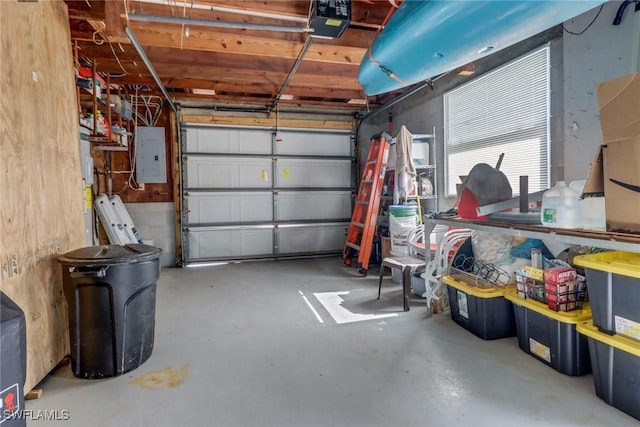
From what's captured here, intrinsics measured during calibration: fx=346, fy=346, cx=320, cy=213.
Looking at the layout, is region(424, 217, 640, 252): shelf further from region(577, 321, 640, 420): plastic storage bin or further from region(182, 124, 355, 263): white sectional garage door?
region(182, 124, 355, 263): white sectional garage door

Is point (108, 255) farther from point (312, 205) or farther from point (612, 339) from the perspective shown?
point (312, 205)

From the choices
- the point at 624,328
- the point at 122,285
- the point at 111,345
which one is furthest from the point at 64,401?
the point at 624,328

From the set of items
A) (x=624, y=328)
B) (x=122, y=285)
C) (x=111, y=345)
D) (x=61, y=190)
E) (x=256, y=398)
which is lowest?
(x=256, y=398)

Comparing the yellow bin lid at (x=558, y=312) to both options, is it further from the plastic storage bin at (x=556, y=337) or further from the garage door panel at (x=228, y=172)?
the garage door panel at (x=228, y=172)

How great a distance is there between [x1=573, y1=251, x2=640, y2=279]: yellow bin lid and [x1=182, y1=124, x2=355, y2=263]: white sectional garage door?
472 centimetres

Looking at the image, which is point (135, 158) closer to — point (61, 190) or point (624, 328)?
point (61, 190)

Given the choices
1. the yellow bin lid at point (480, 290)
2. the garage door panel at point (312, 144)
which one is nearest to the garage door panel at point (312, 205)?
the garage door panel at point (312, 144)

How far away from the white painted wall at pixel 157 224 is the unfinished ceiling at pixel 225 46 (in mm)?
1807

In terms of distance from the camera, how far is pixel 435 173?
4.70 m

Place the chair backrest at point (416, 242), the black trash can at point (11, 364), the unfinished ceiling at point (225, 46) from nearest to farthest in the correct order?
the black trash can at point (11, 364) < the unfinished ceiling at point (225, 46) < the chair backrest at point (416, 242)

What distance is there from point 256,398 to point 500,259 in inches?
81.1

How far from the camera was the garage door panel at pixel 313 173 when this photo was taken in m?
6.13

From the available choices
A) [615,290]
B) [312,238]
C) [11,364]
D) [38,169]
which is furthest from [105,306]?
[312,238]

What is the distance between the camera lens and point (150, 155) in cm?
556
